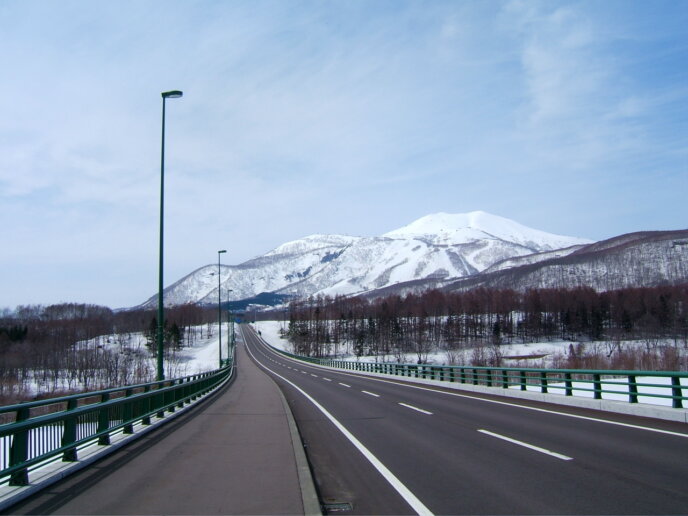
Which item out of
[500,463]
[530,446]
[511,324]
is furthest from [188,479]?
[511,324]

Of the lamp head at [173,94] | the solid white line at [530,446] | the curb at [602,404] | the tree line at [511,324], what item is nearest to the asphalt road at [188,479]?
the solid white line at [530,446]

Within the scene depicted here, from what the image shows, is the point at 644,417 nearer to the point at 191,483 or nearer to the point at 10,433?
the point at 191,483

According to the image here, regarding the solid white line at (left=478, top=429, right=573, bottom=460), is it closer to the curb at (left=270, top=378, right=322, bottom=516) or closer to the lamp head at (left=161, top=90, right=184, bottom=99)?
the curb at (left=270, top=378, right=322, bottom=516)

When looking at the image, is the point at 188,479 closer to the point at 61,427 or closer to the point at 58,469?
the point at 58,469

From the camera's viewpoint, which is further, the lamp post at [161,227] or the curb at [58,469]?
the lamp post at [161,227]

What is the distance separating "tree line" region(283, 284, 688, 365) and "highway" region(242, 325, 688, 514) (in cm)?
10681

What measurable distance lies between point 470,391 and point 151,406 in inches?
639

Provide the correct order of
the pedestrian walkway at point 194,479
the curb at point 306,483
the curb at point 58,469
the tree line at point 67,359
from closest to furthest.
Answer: the curb at point 306,483 → the pedestrian walkway at point 194,479 → the curb at point 58,469 → the tree line at point 67,359

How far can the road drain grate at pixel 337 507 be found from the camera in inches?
275

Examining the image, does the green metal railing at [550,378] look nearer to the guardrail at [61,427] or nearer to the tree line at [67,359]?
the guardrail at [61,427]

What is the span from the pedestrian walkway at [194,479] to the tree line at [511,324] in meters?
110

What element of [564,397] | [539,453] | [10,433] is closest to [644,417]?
[564,397]

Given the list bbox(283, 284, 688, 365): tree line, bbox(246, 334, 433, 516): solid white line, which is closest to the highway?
bbox(246, 334, 433, 516): solid white line

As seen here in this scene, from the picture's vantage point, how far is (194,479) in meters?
8.66
